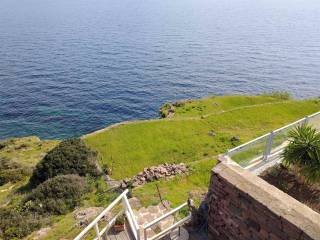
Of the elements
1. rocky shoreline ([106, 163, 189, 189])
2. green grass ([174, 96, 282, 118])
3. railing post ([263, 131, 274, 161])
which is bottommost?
green grass ([174, 96, 282, 118])

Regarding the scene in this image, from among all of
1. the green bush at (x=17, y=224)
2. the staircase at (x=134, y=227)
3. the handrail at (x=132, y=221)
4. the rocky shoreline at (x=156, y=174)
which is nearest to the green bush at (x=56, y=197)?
the green bush at (x=17, y=224)

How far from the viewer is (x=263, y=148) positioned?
54.5ft

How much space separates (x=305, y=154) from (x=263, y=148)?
2.23m

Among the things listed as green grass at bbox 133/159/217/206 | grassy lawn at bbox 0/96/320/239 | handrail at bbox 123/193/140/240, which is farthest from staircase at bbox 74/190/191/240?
grassy lawn at bbox 0/96/320/239

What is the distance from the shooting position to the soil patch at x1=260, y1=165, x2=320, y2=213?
47.5ft

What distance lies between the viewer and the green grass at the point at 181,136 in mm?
27172

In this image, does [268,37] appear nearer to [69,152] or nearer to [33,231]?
[69,152]

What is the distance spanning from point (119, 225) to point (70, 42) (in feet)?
281

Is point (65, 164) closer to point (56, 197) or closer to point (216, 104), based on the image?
point (56, 197)

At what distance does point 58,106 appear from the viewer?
53188 mm

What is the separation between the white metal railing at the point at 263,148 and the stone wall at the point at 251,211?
12.6 feet

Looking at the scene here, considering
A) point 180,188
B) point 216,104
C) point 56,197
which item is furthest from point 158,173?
point 216,104

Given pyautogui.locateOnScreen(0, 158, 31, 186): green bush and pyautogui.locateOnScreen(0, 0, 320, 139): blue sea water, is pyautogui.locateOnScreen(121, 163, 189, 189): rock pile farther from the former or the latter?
pyautogui.locateOnScreen(0, 0, 320, 139): blue sea water

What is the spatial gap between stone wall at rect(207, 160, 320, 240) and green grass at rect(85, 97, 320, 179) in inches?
555
